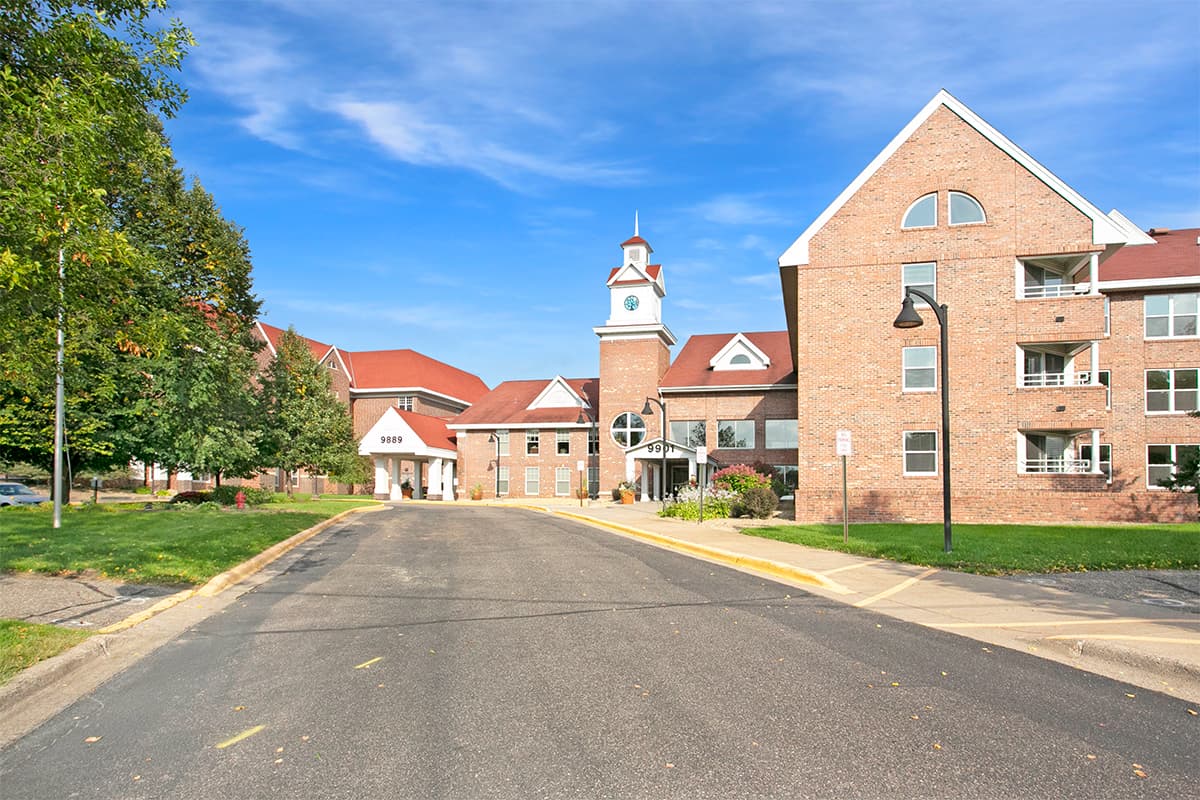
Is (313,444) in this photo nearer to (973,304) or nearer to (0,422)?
(0,422)

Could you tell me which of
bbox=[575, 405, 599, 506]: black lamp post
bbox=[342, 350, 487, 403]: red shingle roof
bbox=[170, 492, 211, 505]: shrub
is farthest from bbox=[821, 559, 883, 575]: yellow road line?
bbox=[342, 350, 487, 403]: red shingle roof

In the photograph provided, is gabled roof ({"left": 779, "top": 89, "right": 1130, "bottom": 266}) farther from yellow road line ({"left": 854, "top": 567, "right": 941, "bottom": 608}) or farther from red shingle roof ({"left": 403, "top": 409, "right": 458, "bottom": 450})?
red shingle roof ({"left": 403, "top": 409, "right": 458, "bottom": 450})

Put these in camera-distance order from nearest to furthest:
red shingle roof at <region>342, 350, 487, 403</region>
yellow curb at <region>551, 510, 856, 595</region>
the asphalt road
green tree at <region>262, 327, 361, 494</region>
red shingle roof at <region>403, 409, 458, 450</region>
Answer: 1. the asphalt road
2. yellow curb at <region>551, 510, 856, 595</region>
3. green tree at <region>262, 327, 361, 494</region>
4. red shingle roof at <region>403, 409, 458, 450</region>
5. red shingle roof at <region>342, 350, 487, 403</region>

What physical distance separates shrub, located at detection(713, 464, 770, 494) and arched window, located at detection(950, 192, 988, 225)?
10.7m

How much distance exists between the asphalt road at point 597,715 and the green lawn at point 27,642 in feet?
2.45

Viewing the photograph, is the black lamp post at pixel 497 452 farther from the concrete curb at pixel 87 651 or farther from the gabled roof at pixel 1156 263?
the concrete curb at pixel 87 651

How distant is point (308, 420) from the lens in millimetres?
43250

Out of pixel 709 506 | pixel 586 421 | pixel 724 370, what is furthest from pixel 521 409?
pixel 709 506

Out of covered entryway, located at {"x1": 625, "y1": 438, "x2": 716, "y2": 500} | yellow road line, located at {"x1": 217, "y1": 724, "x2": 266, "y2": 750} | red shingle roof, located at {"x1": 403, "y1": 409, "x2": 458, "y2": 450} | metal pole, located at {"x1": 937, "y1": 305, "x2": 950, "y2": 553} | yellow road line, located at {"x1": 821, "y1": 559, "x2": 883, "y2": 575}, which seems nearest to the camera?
yellow road line, located at {"x1": 217, "y1": 724, "x2": 266, "y2": 750}

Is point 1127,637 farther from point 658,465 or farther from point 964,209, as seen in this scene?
point 658,465

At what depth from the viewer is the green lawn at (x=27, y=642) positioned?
6.89m

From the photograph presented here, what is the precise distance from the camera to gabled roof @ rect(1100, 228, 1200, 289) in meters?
31.0

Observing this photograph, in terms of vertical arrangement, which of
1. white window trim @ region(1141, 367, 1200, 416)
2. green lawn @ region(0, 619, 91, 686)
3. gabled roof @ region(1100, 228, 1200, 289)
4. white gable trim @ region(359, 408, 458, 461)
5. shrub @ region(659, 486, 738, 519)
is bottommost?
shrub @ region(659, 486, 738, 519)

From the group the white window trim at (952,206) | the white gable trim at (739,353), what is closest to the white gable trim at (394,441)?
the white gable trim at (739,353)
